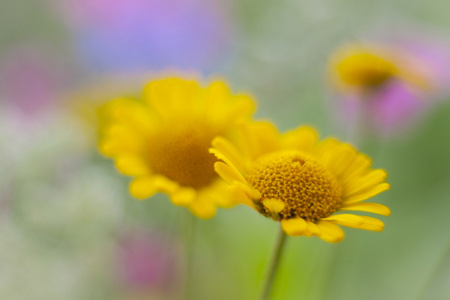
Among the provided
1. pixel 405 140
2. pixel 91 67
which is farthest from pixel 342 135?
pixel 91 67

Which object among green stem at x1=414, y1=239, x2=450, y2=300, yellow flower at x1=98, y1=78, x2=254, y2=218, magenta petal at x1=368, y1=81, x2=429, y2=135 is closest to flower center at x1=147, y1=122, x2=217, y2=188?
yellow flower at x1=98, y1=78, x2=254, y2=218

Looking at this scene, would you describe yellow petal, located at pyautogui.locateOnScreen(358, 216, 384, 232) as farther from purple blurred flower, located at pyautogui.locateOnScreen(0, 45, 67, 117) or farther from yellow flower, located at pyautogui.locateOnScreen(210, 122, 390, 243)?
purple blurred flower, located at pyautogui.locateOnScreen(0, 45, 67, 117)

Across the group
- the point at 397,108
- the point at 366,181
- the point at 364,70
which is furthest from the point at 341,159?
the point at 397,108

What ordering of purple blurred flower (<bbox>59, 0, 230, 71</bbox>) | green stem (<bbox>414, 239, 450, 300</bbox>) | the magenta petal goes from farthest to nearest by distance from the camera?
1. purple blurred flower (<bbox>59, 0, 230, 71</bbox>)
2. the magenta petal
3. green stem (<bbox>414, 239, 450, 300</bbox>)

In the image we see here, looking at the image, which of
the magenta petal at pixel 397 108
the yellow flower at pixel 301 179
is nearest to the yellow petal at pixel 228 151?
the yellow flower at pixel 301 179

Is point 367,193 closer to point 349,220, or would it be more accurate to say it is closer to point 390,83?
point 349,220

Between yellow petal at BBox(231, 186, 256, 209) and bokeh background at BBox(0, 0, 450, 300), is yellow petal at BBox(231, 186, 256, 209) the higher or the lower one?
the lower one
